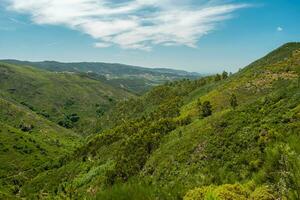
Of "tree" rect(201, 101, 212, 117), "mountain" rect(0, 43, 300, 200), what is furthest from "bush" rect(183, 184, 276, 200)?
"tree" rect(201, 101, 212, 117)

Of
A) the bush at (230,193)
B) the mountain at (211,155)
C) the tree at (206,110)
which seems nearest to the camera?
the mountain at (211,155)

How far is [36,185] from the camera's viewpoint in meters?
162

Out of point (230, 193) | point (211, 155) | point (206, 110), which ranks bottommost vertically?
point (211, 155)

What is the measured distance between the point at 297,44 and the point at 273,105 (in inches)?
4626

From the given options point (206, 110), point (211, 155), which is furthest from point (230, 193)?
point (206, 110)

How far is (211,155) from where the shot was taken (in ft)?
241

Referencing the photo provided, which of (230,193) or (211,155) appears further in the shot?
(211,155)

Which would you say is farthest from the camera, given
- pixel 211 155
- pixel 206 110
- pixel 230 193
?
pixel 206 110

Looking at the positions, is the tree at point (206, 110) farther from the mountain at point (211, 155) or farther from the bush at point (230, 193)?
the bush at point (230, 193)

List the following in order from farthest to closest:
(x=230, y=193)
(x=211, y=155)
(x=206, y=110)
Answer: (x=206, y=110) < (x=211, y=155) < (x=230, y=193)

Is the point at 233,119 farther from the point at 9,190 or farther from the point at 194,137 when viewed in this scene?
the point at 9,190

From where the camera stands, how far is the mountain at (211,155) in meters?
27.0

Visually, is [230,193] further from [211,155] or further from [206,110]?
A: [206,110]

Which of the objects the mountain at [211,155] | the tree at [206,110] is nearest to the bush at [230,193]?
the mountain at [211,155]
